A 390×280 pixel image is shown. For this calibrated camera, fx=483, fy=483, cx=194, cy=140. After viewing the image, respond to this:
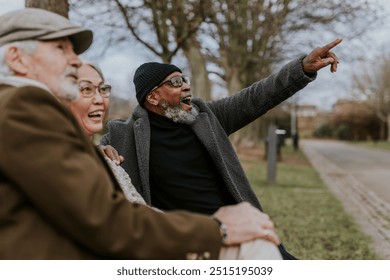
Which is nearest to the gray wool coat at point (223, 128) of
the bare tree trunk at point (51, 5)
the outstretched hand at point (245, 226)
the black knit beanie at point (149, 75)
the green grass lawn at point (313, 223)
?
the black knit beanie at point (149, 75)

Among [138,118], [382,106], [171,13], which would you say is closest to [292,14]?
[171,13]

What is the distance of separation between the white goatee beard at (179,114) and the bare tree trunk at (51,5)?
1471 millimetres

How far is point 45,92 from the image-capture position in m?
1.38

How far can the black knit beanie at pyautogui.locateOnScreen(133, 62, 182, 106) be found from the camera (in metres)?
3.01

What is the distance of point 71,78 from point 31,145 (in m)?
0.33

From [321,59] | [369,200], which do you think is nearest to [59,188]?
[321,59]

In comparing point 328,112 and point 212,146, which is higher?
point 212,146

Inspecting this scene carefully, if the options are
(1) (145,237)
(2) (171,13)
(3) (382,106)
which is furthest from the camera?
(3) (382,106)

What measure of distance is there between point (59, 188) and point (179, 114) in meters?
1.67

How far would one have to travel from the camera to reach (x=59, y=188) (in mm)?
1295

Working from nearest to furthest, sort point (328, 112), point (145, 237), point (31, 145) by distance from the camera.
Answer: point (31, 145), point (145, 237), point (328, 112)
